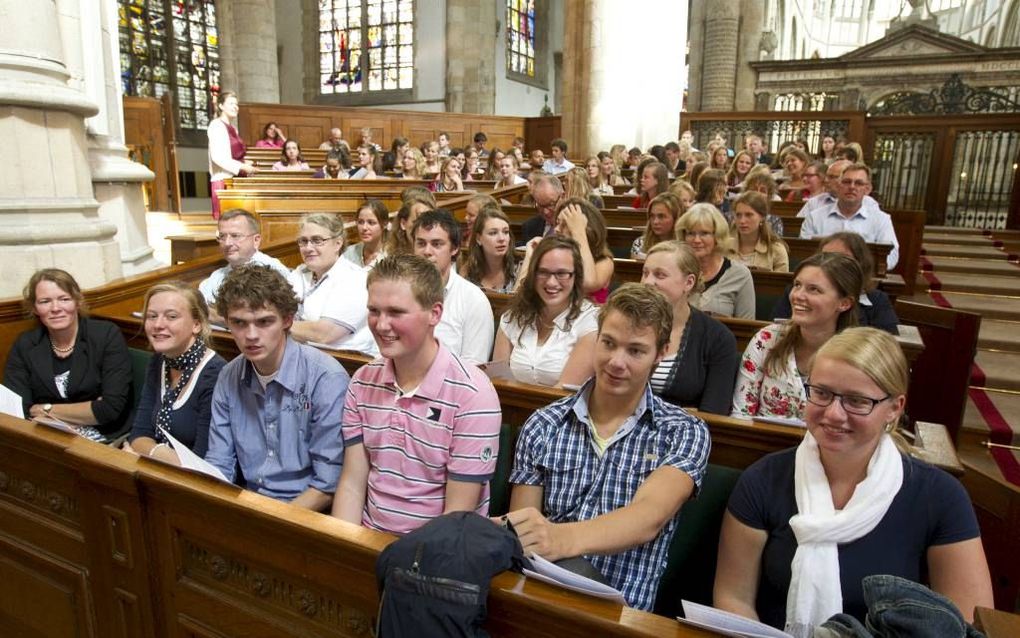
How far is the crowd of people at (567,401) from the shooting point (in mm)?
1293

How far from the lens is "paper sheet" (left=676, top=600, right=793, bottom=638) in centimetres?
96

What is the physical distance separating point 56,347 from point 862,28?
919 inches

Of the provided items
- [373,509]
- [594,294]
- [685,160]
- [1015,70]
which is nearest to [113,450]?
[373,509]

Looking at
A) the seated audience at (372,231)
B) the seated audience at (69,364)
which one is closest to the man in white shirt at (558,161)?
the seated audience at (372,231)

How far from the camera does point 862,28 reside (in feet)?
66.0

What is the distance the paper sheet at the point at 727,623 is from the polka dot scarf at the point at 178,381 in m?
1.82

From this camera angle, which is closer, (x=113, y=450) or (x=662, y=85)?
(x=113, y=450)

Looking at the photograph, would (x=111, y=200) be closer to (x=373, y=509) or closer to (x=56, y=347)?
(x=56, y=347)

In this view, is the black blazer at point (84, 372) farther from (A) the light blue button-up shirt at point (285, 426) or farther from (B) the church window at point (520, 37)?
(B) the church window at point (520, 37)

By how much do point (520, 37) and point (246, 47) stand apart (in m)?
6.62

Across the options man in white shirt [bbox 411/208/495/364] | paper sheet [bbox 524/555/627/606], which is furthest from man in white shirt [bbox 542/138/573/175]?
paper sheet [bbox 524/555/627/606]

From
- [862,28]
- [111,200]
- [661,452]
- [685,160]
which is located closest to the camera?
[661,452]

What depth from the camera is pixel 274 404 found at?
1.88m

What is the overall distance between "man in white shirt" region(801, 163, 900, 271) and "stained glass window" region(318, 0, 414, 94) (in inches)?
487
